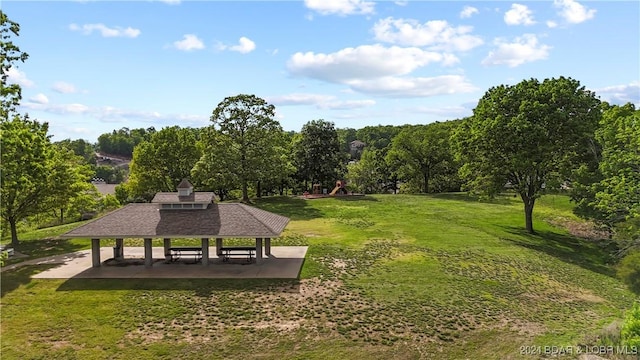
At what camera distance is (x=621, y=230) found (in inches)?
931

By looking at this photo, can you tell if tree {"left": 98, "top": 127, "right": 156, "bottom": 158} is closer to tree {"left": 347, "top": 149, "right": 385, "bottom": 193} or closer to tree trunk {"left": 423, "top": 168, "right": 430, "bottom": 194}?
tree {"left": 347, "top": 149, "right": 385, "bottom": 193}

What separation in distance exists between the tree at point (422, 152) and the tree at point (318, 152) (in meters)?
10.7

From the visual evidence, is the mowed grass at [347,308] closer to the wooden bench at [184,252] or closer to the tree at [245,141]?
the wooden bench at [184,252]

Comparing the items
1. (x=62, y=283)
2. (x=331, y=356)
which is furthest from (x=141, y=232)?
(x=331, y=356)

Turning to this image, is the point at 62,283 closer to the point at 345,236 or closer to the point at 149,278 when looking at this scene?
the point at 149,278

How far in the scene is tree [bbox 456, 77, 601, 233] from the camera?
30.3 meters

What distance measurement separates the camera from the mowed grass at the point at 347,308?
14.7 m

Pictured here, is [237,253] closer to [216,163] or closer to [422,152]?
[216,163]

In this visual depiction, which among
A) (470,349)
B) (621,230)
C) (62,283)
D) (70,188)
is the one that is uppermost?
(70,188)

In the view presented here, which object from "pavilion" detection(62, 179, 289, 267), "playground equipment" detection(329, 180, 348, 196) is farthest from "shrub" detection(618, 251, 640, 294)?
"playground equipment" detection(329, 180, 348, 196)

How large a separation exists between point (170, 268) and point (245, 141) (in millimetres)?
23621

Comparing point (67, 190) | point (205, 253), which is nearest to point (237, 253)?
point (205, 253)

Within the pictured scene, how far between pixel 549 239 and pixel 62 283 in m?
32.5

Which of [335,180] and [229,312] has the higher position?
[335,180]
